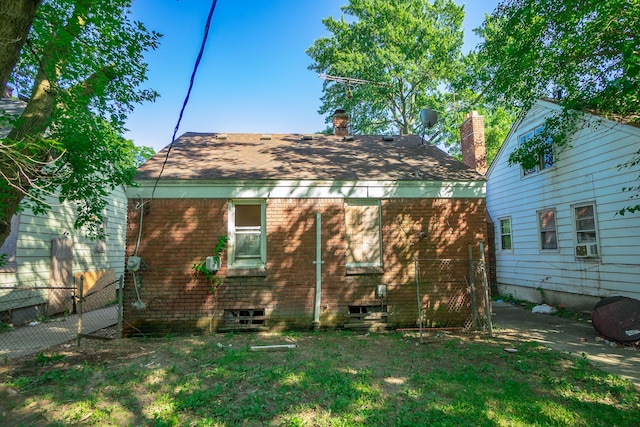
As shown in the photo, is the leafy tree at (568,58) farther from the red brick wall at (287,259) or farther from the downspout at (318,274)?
the downspout at (318,274)

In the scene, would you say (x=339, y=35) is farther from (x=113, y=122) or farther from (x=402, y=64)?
(x=113, y=122)

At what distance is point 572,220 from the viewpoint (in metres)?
10.2

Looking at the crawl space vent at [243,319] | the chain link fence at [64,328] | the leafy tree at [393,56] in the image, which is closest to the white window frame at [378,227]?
the crawl space vent at [243,319]

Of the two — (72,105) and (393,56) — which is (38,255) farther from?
(393,56)

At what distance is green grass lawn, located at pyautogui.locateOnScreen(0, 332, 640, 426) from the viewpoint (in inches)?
152

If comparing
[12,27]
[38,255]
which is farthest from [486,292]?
[38,255]

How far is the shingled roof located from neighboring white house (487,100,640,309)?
394 cm

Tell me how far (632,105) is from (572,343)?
16.9ft

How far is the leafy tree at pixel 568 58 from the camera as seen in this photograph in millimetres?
6672

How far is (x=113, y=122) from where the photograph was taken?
25.2 ft

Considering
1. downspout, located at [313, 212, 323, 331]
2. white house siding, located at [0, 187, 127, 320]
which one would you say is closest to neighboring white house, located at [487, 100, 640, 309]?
downspout, located at [313, 212, 323, 331]

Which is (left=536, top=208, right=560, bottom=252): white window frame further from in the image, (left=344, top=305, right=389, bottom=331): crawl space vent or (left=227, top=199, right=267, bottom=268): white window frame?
(left=227, top=199, right=267, bottom=268): white window frame

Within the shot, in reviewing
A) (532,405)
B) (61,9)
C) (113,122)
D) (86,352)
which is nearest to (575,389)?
(532,405)

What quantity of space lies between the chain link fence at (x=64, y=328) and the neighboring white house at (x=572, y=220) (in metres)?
12.2
